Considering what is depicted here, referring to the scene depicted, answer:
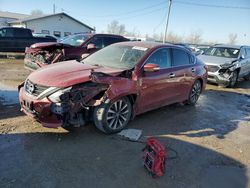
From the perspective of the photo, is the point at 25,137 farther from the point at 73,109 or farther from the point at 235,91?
the point at 235,91

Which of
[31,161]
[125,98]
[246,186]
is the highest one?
[125,98]

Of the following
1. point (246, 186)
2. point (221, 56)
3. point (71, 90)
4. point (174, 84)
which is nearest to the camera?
point (246, 186)

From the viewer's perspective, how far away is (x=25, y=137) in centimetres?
440

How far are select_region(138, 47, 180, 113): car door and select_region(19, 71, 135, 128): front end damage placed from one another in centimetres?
75

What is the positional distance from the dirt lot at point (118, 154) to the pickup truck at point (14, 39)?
11.3 metres

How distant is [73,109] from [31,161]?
103 cm

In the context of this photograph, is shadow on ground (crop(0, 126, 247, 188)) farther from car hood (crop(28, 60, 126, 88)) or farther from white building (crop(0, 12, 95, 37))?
white building (crop(0, 12, 95, 37))

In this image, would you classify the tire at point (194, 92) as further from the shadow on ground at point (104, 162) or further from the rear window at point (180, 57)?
the shadow on ground at point (104, 162)

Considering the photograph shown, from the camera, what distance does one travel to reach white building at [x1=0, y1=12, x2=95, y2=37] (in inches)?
1414

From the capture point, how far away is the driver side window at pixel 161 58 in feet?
18.0

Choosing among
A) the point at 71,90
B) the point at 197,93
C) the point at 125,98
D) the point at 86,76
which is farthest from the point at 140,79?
the point at 197,93

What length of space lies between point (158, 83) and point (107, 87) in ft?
4.82

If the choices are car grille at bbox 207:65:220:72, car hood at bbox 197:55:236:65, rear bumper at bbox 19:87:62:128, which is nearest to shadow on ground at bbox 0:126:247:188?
rear bumper at bbox 19:87:62:128

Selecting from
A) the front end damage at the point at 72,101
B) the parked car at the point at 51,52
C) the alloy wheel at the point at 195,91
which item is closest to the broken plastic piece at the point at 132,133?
the front end damage at the point at 72,101
